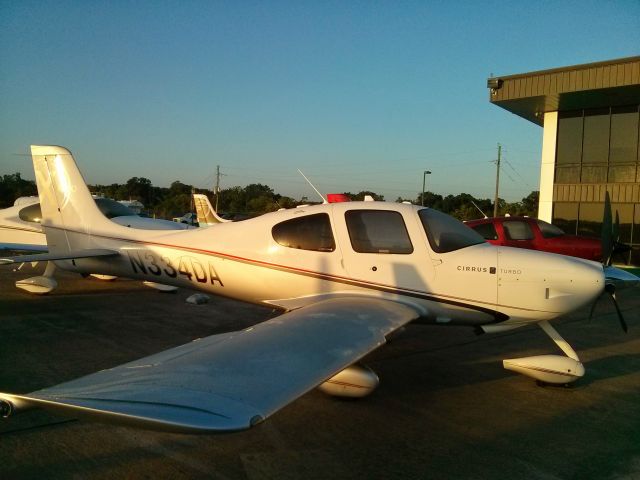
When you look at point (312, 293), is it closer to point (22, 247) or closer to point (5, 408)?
point (5, 408)

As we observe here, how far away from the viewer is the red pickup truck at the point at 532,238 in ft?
38.3

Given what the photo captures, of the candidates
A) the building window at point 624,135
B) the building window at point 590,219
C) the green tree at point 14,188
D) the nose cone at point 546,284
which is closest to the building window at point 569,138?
the building window at point 624,135

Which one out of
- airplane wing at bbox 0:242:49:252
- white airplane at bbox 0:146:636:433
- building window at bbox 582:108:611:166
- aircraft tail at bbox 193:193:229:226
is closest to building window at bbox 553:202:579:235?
building window at bbox 582:108:611:166

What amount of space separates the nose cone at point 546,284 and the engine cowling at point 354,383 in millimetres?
1840

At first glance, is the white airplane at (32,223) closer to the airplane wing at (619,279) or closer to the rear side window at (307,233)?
the rear side window at (307,233)

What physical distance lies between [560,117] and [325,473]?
22.2 metres

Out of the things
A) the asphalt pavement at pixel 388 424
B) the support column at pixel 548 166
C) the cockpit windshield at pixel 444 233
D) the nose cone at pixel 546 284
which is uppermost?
the support column at pixel 548 166

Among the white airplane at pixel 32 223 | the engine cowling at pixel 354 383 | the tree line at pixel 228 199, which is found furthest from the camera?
the tree line at pixel 228 199

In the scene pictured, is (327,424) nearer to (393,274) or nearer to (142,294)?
(393,274)

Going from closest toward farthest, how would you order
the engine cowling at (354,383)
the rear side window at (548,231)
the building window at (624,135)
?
the engine cowling at (354,383) < the rear side window at (548,231) < the building window at (624,135)

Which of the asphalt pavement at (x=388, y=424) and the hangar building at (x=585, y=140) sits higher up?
the hangar building at (x=585, y=140)

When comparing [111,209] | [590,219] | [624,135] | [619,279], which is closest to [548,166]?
[590,219]

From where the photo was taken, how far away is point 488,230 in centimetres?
1174

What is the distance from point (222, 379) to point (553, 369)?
4049mm
